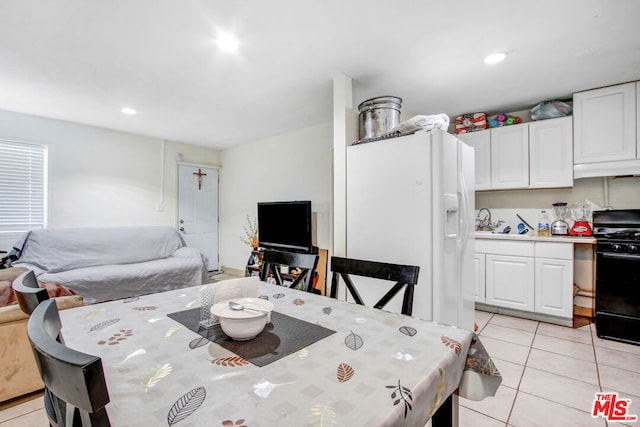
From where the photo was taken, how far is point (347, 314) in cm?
121

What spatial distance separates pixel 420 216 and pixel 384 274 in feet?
2.49

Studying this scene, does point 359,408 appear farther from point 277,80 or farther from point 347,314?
point 277,80

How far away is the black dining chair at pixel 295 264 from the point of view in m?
1.73

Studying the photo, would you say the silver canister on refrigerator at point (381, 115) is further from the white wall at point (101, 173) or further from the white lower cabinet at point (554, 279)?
the white wall at point (101, 173)

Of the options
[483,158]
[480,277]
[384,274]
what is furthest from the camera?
[483,158]

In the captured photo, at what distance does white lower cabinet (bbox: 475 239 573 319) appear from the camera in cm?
298

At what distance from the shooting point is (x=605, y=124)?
9.48 feet

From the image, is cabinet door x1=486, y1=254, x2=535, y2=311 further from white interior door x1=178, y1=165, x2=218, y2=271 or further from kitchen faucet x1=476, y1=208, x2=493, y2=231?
white interior door x1=178, y1=165, x2=218, y2=271

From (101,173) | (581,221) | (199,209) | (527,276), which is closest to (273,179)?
(199,209)

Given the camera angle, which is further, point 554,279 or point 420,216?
point 554,279

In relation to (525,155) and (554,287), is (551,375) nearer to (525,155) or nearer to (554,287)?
(554,287)

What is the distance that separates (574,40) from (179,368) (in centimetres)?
301

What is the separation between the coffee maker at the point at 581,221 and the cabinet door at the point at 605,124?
56cm

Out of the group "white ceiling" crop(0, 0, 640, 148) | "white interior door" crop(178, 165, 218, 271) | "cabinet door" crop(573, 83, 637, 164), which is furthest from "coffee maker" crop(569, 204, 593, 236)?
"white interior door" crop(178, 165, 218, 271)
